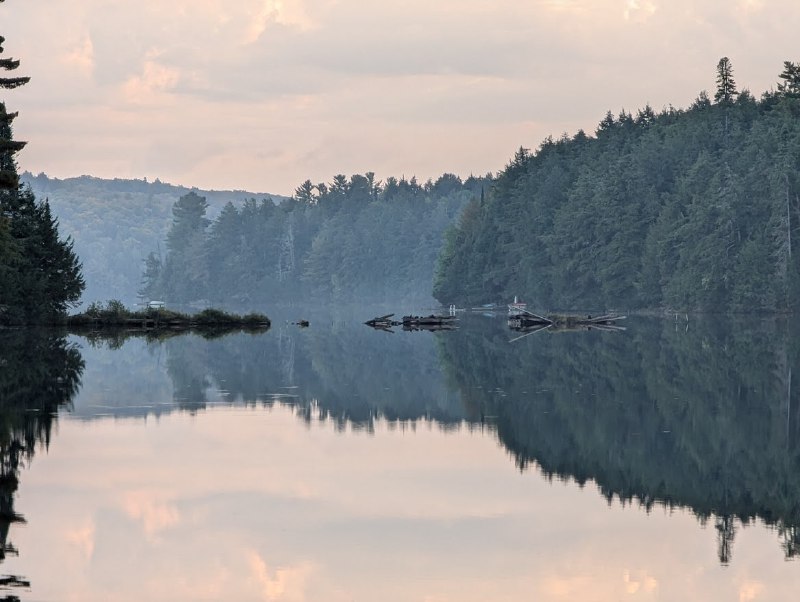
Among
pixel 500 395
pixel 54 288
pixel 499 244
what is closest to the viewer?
pixel 500 395

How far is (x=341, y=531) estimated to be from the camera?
2084cm

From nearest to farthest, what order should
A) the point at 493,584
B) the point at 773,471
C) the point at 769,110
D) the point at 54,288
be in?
the point at 493,584, the point at 773,471, the point at 54,288, the point at 769,110

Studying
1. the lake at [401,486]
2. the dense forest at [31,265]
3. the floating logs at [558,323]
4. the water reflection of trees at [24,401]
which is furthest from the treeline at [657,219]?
the lake at [401,486]

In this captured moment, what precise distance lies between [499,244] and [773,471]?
16297cm

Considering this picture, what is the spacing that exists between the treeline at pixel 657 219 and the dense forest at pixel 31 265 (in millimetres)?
70116

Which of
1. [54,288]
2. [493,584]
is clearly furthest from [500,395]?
[54,288]

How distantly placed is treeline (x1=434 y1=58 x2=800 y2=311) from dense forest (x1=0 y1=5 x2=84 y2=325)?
70.1 metres

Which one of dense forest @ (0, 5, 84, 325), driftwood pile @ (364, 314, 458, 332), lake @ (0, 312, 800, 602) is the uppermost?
dense forest @ (0, 5, 84, 325)

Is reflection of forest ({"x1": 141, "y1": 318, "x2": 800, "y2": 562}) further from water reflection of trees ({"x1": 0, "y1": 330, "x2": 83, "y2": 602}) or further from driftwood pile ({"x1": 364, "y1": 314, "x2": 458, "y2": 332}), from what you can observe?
driftwood pile ({"x1": 364, "y1": 314, "x2": 458, "y2": 332})

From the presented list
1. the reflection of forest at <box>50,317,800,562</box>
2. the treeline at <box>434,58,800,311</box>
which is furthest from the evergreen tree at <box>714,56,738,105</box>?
the reflection of forest at <box>50,317,800,562</box>

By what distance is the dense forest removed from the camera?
272 ft

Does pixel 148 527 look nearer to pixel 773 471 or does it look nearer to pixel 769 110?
pixel 773 471

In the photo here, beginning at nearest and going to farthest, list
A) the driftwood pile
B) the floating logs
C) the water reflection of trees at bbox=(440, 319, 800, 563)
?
the water reflection of trees at bbox=(440, 319, 800, 563) < the floating logs < the driftwood pile

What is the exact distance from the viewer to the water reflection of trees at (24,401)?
859 inches
